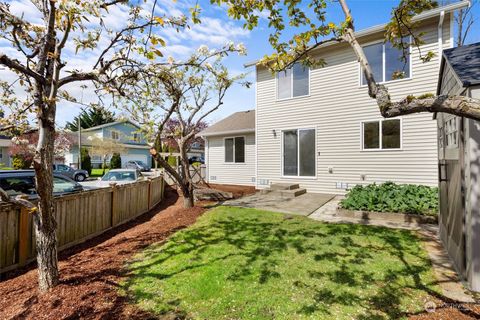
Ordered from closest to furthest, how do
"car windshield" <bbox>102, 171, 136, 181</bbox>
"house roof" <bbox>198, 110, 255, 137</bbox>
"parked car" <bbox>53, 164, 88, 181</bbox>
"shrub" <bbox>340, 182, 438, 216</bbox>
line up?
"shrub" <bbox>340, 182, 438, 216</bbox>
"car windshield" <bbox>102, 171, 136, 181</bbox>
"house roof" <bbox>198, 110, 255, 137</bbox>
"parked car" <bbox>53, 164, 88, 181</bbox>

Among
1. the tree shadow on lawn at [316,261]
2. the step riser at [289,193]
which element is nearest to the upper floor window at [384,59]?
the step riser at [289,193]

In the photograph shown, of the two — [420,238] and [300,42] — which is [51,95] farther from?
[420,238]

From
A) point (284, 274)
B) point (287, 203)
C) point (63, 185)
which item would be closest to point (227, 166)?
point (287, 203)

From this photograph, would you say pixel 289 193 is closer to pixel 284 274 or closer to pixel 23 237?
pixel 284 274

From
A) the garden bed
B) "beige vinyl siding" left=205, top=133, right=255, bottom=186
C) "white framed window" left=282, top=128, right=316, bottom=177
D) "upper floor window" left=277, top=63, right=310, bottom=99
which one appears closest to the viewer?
the garden bed

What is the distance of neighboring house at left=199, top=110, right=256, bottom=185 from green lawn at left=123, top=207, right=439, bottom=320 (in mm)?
8278

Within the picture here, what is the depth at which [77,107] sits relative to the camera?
480cm

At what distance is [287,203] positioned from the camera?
923 cm

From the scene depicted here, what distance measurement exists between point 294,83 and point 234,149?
5.05 metres

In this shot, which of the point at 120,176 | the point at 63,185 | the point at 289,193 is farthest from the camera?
the point at 120,176

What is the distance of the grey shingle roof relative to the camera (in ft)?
11.1

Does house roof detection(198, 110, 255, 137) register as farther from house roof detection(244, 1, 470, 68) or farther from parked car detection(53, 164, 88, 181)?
parked car detection(53, 164, 88, 181)

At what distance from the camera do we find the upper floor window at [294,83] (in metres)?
11.5

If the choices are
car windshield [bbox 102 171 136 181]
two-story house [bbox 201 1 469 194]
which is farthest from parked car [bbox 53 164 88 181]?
two-story house [bbox 201 1 469 194]
